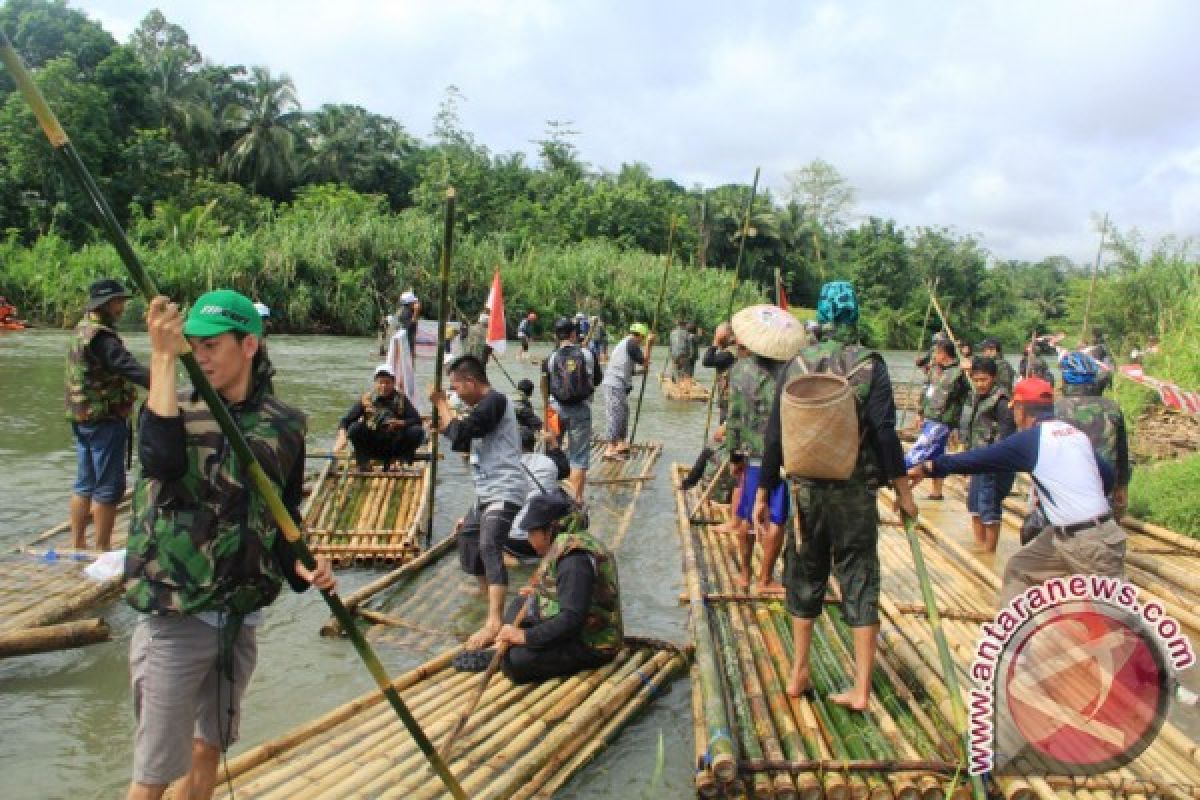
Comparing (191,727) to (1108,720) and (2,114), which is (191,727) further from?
(2,114)

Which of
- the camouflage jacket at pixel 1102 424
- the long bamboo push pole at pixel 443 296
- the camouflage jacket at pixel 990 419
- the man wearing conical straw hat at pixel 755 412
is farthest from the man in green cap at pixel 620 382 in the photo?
the camouflage jacket at pixel 1102 424

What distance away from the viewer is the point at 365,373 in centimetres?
1830

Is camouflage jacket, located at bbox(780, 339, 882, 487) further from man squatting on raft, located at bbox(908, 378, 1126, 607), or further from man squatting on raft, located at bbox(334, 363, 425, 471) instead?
man squatting on raft, located at bbox(334, 363, 425, 471)

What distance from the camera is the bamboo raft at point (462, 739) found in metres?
3.20

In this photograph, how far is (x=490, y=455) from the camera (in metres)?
5.09

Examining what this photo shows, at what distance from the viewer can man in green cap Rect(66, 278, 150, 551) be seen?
488 cm

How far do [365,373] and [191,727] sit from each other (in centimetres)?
1634

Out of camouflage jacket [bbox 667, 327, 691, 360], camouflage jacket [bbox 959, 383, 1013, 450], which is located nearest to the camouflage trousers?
camouflage jacket [bbox 959, 383, 1013, 450]

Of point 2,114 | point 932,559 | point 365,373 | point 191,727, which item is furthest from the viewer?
point 2,114

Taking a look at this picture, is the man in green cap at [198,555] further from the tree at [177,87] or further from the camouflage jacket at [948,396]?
the tree at [177,87]

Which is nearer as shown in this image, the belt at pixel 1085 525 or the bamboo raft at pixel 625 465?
the belt at pixel 1085 525

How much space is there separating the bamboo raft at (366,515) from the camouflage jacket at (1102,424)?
14.4 ft

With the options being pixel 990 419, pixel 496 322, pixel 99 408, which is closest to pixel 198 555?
pixel 99 408

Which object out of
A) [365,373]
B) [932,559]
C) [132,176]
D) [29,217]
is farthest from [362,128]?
[932,559]
